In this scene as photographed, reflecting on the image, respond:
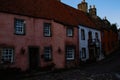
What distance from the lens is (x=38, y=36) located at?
76.4 feet

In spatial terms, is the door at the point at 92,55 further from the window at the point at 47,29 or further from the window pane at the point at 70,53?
the window at the point at 47,29

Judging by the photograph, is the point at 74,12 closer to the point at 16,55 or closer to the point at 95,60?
the point at 95,60

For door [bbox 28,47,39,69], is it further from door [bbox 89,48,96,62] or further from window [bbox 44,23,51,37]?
door [bbox 89,48,96,62]

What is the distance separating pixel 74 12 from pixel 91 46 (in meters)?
6.33

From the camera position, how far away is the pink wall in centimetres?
2023

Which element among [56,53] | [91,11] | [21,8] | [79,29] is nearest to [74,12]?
[79,29]

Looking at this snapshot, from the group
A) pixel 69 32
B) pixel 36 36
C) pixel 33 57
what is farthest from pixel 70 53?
pixel 36 36

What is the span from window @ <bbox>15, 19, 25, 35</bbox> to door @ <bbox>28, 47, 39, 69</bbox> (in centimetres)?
209

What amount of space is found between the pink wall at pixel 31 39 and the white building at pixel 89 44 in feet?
12.3

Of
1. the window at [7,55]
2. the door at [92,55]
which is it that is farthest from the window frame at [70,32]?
the window at [7,55]

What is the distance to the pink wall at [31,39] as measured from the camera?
2023 cm

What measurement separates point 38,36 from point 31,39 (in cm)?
110

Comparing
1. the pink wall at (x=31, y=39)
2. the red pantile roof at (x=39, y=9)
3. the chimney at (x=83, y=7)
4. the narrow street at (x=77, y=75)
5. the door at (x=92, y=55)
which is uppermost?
the chimney at (x=83, y=7)

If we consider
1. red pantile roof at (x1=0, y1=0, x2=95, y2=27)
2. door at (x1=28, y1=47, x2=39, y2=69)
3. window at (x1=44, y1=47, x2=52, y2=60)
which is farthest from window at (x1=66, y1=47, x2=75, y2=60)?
door at (x1=28, y1=47, x2=39, y2=69)
